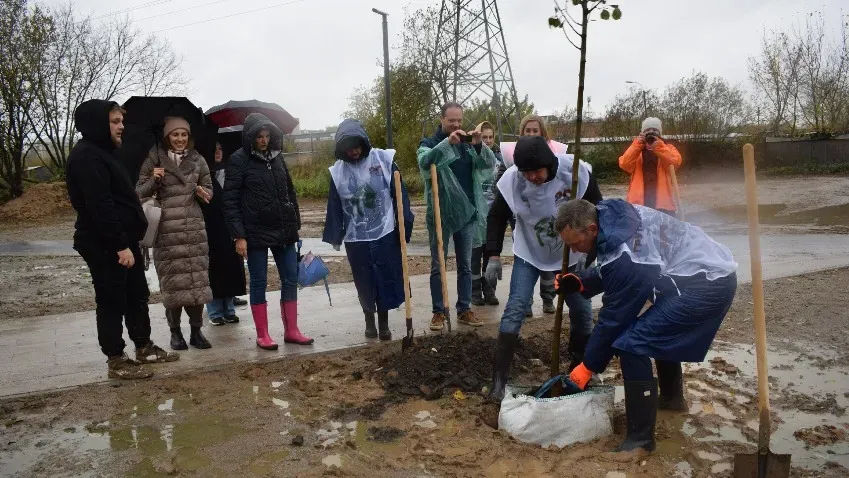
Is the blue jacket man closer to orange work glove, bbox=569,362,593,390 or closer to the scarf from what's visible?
orange work glove, bbox=569,362,593,390

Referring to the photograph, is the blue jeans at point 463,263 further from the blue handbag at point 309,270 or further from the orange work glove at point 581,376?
the orange work glove at point 581,376

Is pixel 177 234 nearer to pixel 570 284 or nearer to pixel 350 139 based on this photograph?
pixel 350 139

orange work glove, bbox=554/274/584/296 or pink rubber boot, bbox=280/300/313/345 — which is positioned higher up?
orange work glove, bbox=554/274/584/296

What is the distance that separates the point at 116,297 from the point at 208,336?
4.69ft

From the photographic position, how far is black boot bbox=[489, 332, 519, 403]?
180 inches

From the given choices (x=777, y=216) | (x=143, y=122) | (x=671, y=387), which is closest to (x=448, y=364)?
(x=671, y=387)

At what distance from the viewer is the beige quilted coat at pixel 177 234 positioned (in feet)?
18.9

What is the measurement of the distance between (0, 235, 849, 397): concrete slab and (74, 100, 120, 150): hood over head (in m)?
1.72

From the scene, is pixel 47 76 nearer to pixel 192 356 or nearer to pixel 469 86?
pixel 469 86

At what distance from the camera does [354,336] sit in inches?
247

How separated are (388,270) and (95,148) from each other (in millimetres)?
2404

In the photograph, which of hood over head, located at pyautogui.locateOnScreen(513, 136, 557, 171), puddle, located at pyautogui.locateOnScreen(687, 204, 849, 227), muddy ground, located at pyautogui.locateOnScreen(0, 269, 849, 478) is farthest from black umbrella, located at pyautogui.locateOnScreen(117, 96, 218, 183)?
puddle, located at pyautogui.locateOnScreen(687, 204, 849, 227)

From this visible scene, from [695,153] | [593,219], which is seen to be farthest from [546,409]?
[695,153]

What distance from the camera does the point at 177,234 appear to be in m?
5.76
